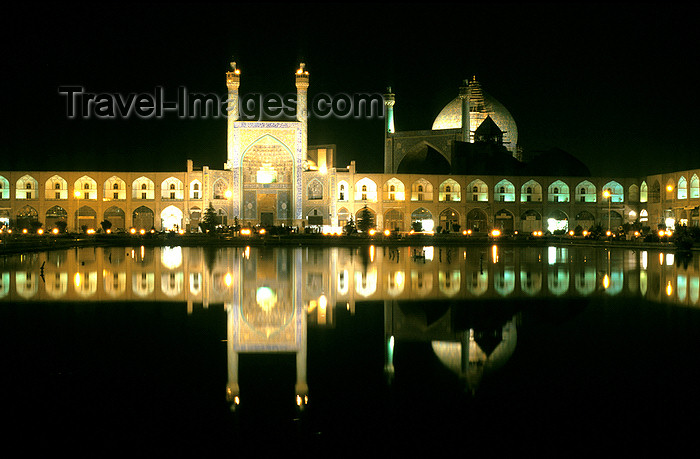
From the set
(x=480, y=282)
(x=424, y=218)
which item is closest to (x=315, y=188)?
(x=424, y=218)

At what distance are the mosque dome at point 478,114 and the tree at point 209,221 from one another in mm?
16198

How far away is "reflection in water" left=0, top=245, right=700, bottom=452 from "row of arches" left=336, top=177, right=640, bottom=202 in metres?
22.6

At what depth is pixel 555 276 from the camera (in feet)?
39.6

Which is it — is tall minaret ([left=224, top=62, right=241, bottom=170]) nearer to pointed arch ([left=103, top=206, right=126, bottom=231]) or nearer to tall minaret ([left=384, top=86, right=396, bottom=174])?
pointed arch ([left=103, top=206, right=126, bottom=231])

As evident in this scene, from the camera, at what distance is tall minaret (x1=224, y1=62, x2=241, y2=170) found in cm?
3656

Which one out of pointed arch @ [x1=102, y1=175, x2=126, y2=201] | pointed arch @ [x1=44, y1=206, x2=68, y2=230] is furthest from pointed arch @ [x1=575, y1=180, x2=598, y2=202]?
pointed arch @ [x1=44, y1=206, x2=68, y2=230]

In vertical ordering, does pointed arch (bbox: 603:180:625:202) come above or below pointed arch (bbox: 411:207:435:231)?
above

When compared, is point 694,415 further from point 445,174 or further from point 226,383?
point 445,174

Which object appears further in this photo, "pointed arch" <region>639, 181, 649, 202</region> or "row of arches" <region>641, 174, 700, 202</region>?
"pointed arch" <region>639, 181, 649, 202</region>

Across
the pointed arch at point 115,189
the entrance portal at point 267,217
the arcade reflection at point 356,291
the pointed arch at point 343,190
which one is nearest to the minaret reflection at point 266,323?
the arcade reflection at point 356,291

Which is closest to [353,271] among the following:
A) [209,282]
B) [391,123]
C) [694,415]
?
[209,282]

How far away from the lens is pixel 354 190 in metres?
37.8

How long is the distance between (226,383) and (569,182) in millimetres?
38199

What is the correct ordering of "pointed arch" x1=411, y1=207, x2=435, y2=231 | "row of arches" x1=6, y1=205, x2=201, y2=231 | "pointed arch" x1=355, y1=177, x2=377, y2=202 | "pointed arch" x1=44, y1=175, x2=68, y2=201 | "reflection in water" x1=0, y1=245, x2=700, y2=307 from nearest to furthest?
"reflection in water" x1=0, y1=245, x2=700, y2=307 → "row of arches" x1=6, y1=205, x2=201, y2=231 → "pointed arch" x1=44, y1=175, x2=68, y2=201 → "pointed arch" x1=355, y1=177, x2=377, y2=202 → "pointed arch" x1=411, y1=207, x2=435, y2=231
